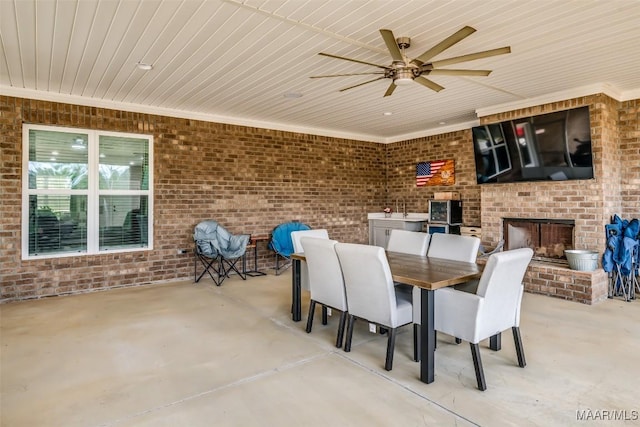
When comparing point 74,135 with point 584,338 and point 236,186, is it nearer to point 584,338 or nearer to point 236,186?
point 236,186

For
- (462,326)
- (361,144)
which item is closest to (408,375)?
(462,326)

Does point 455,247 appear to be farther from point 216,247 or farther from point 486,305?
point 216,247

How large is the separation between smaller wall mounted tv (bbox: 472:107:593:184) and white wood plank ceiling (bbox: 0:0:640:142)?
32 cm

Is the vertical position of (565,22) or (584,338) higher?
(565,22)

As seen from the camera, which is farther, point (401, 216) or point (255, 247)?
point (401, 216)

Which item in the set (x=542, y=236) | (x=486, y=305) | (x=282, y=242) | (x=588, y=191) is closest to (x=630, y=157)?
(x=588, y=191)

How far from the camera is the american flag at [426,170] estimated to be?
294 inches

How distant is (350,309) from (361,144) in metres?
5.55

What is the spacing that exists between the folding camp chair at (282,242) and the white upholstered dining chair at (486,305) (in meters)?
4.06

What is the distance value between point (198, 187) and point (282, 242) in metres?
1.69

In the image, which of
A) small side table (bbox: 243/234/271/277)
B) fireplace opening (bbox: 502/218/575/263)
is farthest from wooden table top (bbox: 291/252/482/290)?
small side table (bbox: 243/234/271/277)

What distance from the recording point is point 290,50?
11.7 feet

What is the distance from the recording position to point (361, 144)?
26.8ft

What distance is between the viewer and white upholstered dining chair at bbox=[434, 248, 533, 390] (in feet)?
8.20
